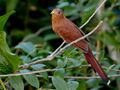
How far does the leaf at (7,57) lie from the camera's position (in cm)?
150

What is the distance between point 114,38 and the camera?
8.17 feet

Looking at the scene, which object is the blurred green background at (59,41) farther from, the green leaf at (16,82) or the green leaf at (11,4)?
the green leaf at (16,82)

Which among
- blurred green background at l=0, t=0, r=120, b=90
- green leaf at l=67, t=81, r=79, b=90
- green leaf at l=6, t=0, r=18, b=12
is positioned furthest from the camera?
green leaf at l=6, t=0, r=18, b=12

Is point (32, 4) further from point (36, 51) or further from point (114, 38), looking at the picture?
point (36, 51)

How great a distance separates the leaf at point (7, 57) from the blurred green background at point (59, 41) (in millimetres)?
131

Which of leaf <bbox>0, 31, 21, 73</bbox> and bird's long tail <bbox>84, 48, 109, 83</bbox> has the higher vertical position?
leaf <bbox>0, 31, 21, 73</bbox>

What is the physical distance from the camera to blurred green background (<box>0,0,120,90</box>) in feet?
5.97

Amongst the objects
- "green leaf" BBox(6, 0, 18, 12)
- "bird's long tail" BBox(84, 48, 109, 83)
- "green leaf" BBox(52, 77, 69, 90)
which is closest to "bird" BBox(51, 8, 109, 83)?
"bird's long tail" BBox(84, 48, 109, 83)

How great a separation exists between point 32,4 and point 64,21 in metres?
2.15

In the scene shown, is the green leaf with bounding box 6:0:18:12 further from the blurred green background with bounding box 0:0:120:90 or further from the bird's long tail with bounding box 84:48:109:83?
the bird's long tail with bounding box 84:48:109:83

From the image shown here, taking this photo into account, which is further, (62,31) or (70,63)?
(70,63)

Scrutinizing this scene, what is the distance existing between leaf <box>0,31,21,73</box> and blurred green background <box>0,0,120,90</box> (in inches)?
5.2

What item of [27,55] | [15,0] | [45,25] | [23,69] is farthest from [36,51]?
[45,25]

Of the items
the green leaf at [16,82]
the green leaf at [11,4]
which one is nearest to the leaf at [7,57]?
the green leaf at [16,82]
